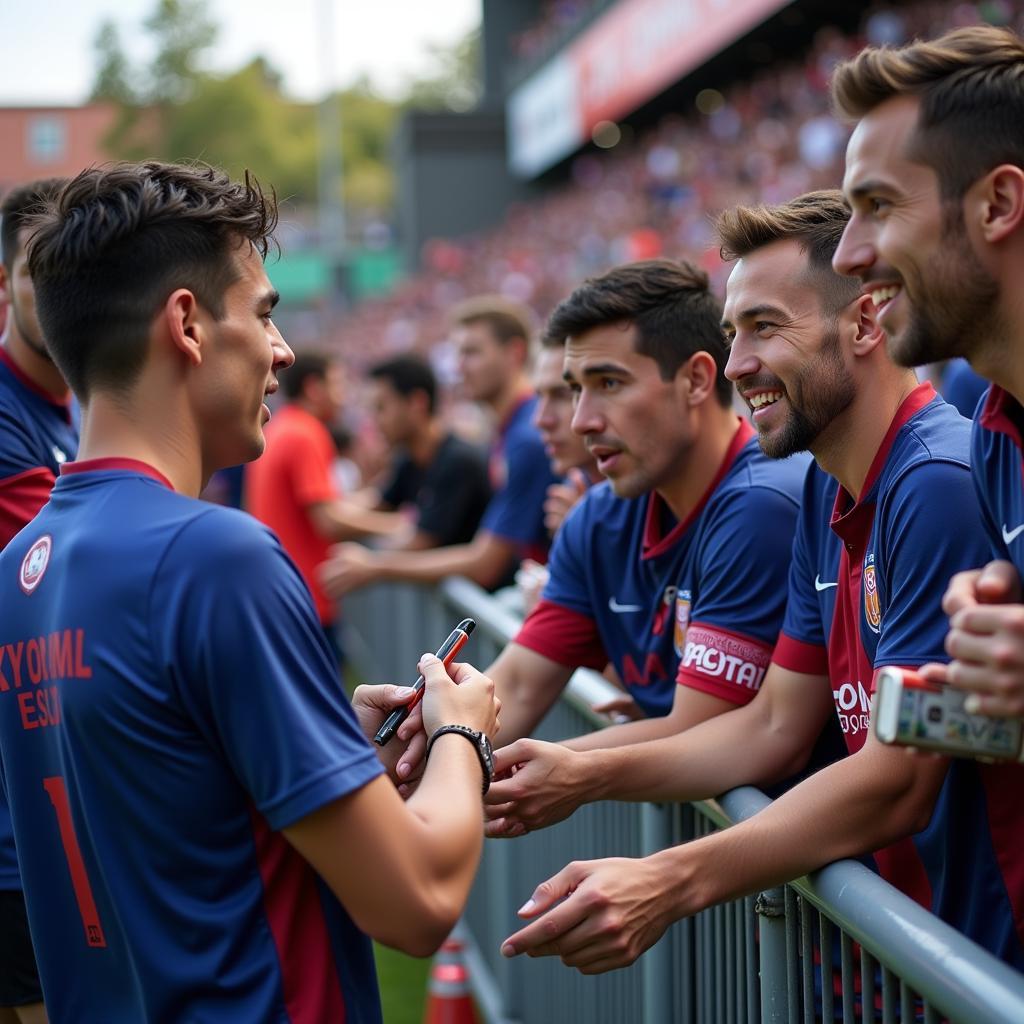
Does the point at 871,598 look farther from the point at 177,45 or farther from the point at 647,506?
the point at 177,45

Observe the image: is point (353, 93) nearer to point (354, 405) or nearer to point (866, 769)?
point (354, 405)

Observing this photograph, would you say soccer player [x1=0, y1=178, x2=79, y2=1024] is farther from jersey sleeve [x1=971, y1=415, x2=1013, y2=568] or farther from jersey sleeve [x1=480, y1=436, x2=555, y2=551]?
jersey sleeve [x1=480, y1=436, x2=555, y2=551]

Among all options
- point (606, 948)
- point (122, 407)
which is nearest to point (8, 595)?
point (122, 407)

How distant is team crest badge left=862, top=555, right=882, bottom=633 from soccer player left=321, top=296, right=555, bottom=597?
3.70 metres

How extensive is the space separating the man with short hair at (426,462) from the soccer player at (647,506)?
3.72 m

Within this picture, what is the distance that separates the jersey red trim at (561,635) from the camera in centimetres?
350

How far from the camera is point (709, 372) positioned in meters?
3.39

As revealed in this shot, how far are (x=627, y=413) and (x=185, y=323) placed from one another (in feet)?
5.50

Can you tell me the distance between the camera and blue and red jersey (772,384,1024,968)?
84.0 inches

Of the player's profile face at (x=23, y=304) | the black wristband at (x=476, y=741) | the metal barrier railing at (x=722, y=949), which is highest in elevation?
the player's profile face at (x=23, y=304)

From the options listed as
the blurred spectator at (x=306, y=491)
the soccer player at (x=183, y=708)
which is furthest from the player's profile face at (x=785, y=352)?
the blurred spectator at (x=306, y=491)

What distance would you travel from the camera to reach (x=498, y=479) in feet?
23.5

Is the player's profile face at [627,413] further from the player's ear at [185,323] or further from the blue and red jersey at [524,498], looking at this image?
the blue and red jersey at [524,498]

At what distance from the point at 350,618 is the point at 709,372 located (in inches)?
354
